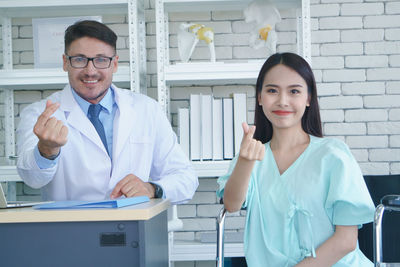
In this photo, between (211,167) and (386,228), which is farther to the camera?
(211,167)

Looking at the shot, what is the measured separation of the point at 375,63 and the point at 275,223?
1.69 m

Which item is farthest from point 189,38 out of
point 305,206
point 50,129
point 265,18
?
point 305,206

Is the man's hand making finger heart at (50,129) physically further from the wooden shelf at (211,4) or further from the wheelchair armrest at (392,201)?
the wooden shelf at (211,4)

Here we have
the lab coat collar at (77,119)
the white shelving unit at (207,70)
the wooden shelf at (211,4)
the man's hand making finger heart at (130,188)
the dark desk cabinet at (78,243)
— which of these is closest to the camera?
the dark desk cabinet at (78,243)

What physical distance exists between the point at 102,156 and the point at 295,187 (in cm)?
86

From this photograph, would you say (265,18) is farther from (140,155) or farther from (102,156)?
(102,156)

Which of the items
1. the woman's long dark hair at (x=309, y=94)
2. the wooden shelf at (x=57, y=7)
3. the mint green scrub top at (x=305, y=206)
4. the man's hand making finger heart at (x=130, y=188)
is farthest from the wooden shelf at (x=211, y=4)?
the mint green scrub top at (x=305, y=206)

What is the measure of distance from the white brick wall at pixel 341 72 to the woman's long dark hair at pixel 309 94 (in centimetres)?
116

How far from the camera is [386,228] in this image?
183 cm

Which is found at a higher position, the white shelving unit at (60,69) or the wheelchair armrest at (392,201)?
the white shelving unit at (60,69)

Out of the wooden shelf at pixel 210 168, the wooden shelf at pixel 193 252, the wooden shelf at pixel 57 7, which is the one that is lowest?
the wooden shelf at pixel 193 252

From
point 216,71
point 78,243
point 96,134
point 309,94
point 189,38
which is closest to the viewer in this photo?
point 78,243

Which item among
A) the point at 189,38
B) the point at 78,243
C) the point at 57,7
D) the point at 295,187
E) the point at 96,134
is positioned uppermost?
the point at 57,7

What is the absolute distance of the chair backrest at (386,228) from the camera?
5.83 feet
